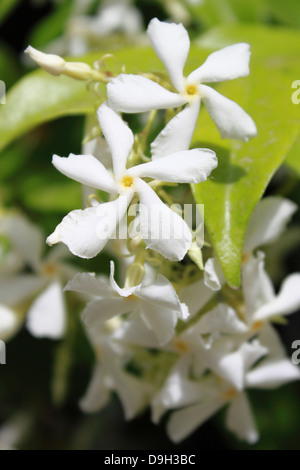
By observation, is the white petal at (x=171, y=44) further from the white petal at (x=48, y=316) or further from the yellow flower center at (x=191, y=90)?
the white petal at (x=48, y=316)

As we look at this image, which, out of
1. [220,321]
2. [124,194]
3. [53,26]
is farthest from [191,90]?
[53,26]

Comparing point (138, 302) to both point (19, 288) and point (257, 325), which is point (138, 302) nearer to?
point (257, 325)

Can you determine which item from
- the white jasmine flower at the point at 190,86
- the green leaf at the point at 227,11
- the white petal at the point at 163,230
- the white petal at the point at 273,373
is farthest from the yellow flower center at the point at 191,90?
the green leaf at the point at 227,11

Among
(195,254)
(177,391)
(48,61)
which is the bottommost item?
(177,391)

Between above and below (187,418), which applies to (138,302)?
above

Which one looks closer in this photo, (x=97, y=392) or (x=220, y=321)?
(x=220, y=321)

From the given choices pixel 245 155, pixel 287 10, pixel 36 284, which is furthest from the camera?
pixel 287 10
